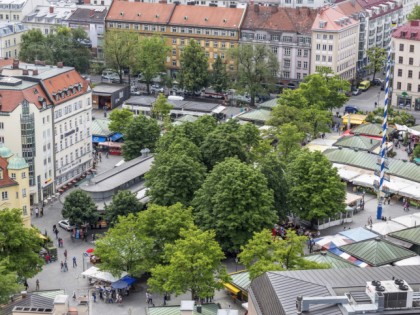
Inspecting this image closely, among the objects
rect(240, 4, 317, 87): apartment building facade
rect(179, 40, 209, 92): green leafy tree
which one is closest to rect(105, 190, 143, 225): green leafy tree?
rect(179, 40, 209, 92): green leafy tree

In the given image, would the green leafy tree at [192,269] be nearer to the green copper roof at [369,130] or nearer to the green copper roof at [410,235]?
the green copper roof at [410,235]

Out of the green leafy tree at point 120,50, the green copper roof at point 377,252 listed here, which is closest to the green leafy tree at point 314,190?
the green copper roof at point 377,252

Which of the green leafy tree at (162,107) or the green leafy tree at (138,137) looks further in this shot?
the green leafy tree at (162,107)

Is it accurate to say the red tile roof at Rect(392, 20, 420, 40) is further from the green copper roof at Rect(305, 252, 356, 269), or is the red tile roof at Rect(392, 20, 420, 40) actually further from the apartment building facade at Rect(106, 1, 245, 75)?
the green copper roof at Rect(305, 252, 356, 269)

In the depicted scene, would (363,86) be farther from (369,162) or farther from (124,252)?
(124,252)

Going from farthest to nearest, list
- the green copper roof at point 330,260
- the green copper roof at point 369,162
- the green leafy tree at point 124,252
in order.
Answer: the green copper roof at point 369,162, the green copper roof at point 330,260, the green leafy tree at point 124,252

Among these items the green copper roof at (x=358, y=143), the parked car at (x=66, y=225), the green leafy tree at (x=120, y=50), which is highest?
the green leafy tree at (x=120, y=50)

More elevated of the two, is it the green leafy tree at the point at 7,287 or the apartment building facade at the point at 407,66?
the apartment building facade at the point at 407,66
